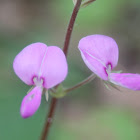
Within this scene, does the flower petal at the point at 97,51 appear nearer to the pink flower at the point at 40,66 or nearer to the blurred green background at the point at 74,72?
the pink flower at the point at 40,66

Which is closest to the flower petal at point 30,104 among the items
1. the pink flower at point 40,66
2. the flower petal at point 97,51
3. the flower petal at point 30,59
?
the pink flower at point 40,66

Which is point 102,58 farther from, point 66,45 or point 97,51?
point 66,45

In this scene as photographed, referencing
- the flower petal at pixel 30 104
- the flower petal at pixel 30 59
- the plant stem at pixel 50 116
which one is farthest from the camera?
the plant stem at pixel 50 116

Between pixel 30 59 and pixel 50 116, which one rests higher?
pixel 30 59

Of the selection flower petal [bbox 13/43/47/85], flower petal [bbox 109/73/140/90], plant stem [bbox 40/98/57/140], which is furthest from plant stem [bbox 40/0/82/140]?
flower petal [bbox 109/73/140/90]

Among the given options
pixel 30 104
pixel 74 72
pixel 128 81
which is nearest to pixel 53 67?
pixel 30 104

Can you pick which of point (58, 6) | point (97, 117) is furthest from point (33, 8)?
point (97, 117)
